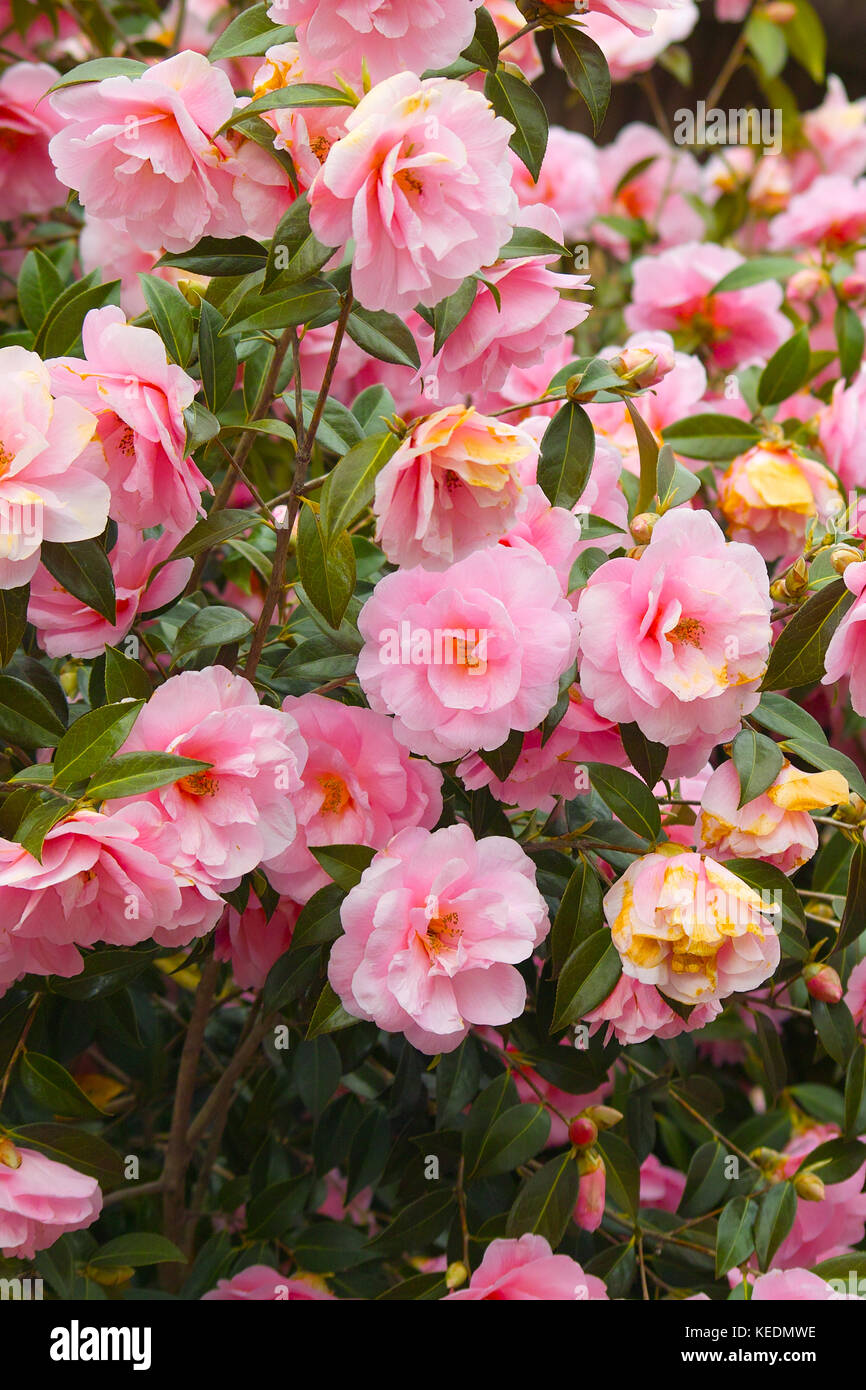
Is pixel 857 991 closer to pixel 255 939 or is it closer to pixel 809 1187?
pixel 809 1187

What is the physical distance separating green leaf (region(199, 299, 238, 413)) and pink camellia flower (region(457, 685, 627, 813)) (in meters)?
0.26

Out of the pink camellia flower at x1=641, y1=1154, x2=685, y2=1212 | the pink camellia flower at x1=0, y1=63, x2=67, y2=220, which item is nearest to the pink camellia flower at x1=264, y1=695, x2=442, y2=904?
the pink camellia flower at x1=641, y1=1154, x2=685, y2=1212

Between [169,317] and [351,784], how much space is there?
11.7 inches

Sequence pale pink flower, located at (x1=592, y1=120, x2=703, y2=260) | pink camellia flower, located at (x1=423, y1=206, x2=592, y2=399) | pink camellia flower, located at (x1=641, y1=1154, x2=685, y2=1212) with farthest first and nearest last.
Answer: pale pink flower, located at (x1=592, y1=120, x2=703, y2=260)
pink camellia flower, located at (x1=641, y1=1154, x2=685, y2=1212)
pink camellia flower, located at (x1=423, y1=206, x2=592, y2=399)

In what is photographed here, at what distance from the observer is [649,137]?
1.80 metres

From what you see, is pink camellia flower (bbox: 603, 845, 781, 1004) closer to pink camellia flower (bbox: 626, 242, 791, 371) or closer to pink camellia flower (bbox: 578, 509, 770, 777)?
pink camellia flower (bbox: 578, 509, 770, 777)

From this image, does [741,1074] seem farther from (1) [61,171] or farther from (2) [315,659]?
(1) [61,171]

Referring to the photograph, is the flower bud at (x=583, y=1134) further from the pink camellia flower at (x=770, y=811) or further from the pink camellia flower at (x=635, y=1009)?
the pink camellia flower at (x=770, y=811)

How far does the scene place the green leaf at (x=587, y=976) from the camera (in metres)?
0.71

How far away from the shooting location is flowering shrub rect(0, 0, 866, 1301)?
0.62 m

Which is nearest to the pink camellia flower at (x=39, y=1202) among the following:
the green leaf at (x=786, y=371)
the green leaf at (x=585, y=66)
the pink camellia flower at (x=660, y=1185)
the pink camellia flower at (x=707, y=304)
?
the pink camellia flower at (x=660, y=1185)

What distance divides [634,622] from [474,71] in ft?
1.08

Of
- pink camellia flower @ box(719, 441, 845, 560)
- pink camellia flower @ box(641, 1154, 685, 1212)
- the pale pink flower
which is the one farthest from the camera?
the pale pink flower

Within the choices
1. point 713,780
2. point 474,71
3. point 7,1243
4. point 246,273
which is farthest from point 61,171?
point 7,1243
